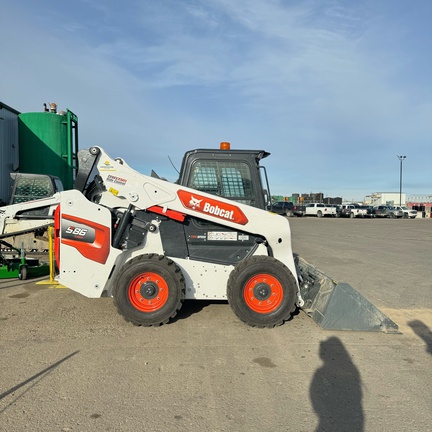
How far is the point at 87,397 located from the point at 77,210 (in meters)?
2.40

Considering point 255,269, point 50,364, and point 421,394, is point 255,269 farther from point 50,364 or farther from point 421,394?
point 50,364

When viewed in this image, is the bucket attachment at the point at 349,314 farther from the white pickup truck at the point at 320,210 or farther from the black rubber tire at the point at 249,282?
the white pickup truck at the point at 320,210

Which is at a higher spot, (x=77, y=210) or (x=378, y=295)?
(x=77, y=210)

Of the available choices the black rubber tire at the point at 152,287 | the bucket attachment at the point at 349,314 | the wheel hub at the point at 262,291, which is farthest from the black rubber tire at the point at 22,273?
the bucket attachment at the point at 349,314

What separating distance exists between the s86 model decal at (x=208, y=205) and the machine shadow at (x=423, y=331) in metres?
2.81

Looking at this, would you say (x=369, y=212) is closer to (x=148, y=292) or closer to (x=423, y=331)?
(x=423, y=331)

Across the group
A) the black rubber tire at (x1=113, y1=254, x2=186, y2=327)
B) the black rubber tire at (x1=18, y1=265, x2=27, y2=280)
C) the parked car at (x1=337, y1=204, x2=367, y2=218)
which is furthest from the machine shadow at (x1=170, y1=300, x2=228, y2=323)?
the parked car at (x1=337, y1=204, x2=367, y2=218)

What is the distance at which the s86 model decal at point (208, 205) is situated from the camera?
4637 millimetres

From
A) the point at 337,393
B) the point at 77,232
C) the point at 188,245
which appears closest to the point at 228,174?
the point at 188,245

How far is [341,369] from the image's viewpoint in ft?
11.8

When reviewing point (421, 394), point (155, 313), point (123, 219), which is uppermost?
point (123, 219)

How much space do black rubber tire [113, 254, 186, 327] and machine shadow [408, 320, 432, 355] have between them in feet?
10.0

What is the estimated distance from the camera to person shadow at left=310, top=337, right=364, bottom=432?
271cm

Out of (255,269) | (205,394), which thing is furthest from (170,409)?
(255,269)
